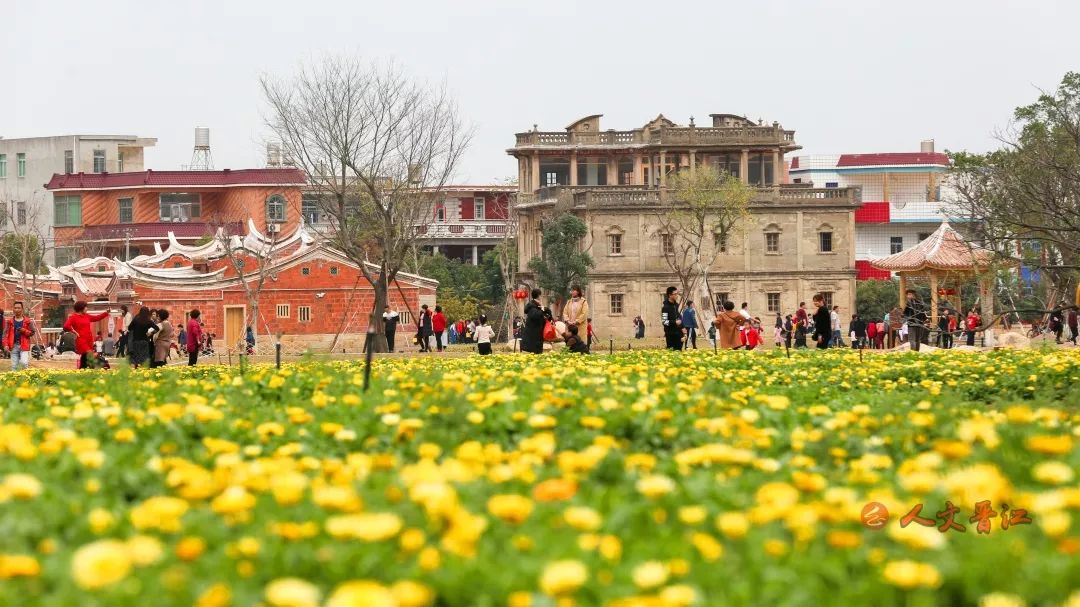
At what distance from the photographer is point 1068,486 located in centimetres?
480

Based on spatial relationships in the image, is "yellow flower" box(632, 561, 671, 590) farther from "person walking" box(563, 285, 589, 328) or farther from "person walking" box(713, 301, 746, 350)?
"person walking" box(713, 301, 746, 350)

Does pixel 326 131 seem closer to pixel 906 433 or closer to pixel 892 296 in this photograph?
pixel 892 296

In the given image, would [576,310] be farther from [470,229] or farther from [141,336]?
[470,229]

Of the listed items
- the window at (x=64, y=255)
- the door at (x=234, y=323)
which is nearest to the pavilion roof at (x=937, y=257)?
the door at (x=234, y=323)

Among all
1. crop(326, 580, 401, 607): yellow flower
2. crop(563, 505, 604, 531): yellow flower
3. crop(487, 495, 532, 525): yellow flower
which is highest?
crop(487, 495, 532, 525): yellow flower

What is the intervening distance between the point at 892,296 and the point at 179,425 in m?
72.8

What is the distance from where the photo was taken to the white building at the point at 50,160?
101m

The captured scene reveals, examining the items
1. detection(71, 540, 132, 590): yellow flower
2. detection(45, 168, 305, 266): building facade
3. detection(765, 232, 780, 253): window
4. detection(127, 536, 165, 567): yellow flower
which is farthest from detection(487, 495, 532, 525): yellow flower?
detection(45, 168, 305, 266): building facade

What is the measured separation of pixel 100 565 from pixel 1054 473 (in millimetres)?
2803

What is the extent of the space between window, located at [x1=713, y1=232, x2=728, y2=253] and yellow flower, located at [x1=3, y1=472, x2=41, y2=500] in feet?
196

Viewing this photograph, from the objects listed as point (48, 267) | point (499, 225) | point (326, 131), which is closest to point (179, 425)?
point (326, 131)

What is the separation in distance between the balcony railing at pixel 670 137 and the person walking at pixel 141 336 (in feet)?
172

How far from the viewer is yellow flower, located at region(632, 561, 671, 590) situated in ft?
12.4

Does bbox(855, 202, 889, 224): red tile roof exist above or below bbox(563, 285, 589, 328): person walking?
above
